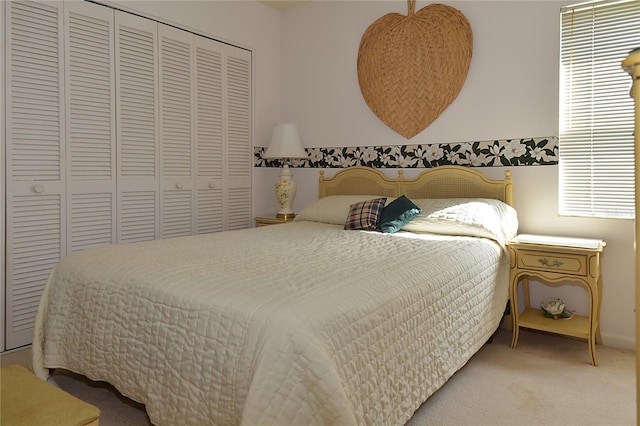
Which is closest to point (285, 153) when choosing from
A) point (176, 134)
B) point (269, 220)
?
point (269, 220)

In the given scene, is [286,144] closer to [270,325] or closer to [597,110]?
[597,110]

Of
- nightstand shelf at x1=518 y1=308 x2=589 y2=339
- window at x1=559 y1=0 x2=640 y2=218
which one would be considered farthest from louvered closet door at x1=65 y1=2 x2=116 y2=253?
window at x1=559 y1=0 x2=640 y2=218

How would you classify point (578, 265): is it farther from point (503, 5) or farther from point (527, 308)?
point (503, 5)

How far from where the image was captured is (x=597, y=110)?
2814 millimetres

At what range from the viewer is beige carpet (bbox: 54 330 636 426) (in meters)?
1.93

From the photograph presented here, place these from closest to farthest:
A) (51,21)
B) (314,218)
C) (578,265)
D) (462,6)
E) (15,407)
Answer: (15,407), (578,265), (51,21), (462,6), (314,218)

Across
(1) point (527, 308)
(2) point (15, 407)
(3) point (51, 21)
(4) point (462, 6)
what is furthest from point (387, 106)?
(2) point (15, 407)

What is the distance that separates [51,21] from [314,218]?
6.90 ft

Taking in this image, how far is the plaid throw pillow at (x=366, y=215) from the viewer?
3020mm

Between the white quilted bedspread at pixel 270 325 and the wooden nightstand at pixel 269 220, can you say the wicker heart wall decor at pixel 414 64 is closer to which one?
the wooden nightstand at pixel 269 220

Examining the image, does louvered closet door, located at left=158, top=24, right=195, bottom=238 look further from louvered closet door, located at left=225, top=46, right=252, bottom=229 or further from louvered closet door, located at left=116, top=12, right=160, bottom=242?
louvered closet door, located at left=225, top=46, right=252, bottom=229

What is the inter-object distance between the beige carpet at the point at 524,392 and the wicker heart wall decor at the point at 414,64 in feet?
5.77

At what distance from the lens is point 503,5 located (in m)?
3.10

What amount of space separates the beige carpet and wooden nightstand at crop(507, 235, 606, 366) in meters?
0.13
